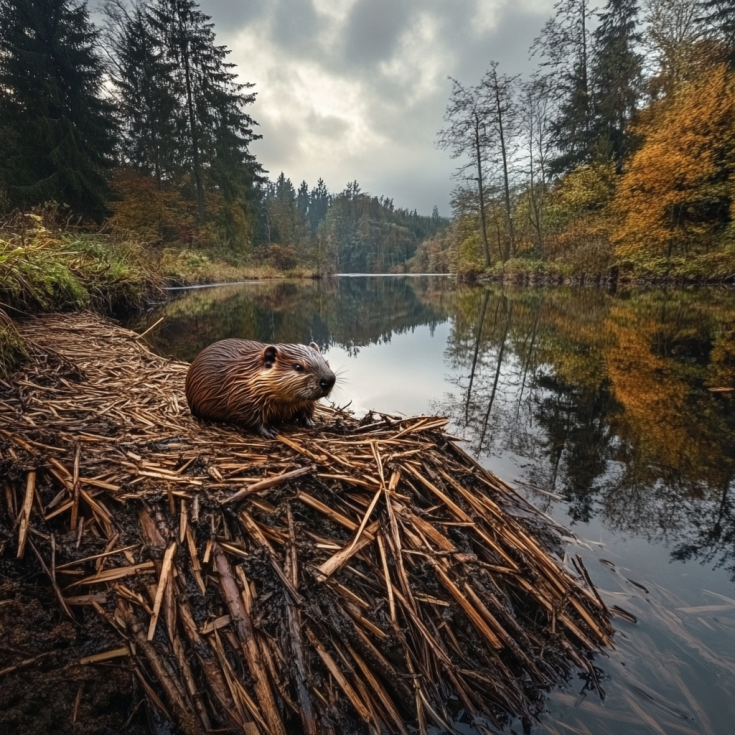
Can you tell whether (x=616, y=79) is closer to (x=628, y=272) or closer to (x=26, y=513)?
(x=628, y=272)

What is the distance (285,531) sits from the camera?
150 cm

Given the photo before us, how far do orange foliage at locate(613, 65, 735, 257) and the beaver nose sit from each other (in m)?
21.7

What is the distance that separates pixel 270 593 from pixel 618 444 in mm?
3012

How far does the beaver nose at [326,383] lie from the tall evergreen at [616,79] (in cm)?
2840

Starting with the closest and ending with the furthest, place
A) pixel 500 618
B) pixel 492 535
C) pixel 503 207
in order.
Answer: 1. pixel 500 618
2. pixel 492 535
3. pixel 503 207

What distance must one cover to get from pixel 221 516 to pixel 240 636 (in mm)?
411

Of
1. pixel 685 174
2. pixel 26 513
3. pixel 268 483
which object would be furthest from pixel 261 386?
pixel 685 174

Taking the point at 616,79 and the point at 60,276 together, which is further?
the point at 616,79

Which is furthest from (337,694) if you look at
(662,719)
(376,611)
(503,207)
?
(503,207)

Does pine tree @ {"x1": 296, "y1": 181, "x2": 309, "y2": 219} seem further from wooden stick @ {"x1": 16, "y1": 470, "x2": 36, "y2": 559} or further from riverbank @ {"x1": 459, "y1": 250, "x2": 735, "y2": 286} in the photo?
wooden stick @ {"x1": 16, "y1": 470, "x2": 36, "y2": 559}

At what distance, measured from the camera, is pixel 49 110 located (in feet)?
55.1

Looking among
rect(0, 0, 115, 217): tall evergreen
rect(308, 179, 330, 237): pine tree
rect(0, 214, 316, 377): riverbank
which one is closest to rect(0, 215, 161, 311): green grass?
rect(0, 214, 316, 377): riverbank

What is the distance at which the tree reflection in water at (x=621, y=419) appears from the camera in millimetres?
2391

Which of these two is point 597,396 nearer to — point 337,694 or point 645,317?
point 337,694
